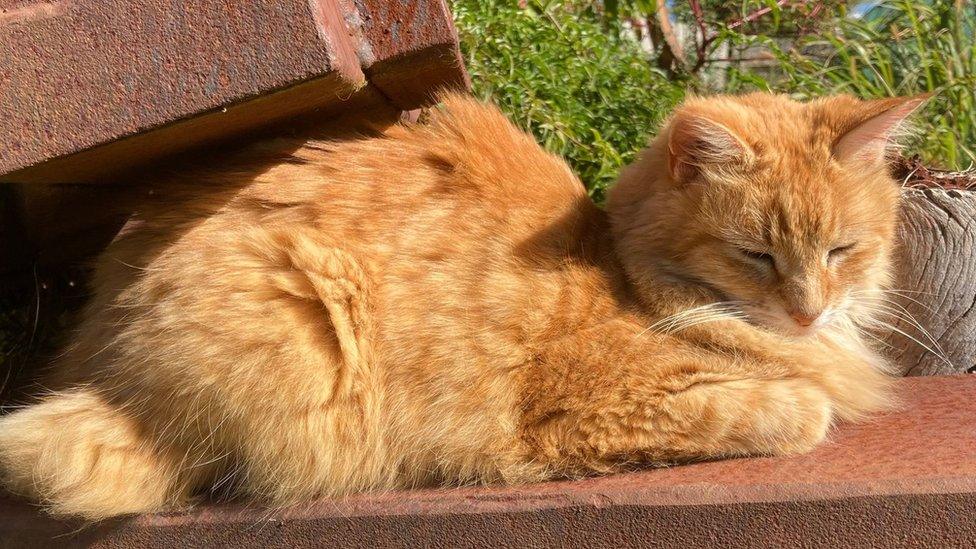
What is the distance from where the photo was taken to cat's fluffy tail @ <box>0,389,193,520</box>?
82.9 inches

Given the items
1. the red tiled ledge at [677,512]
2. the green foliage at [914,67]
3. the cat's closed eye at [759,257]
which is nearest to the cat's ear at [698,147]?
the cat's closed eye at [759,257]

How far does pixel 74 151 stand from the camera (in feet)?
5.92

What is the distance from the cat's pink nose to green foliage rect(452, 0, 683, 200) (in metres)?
1.25

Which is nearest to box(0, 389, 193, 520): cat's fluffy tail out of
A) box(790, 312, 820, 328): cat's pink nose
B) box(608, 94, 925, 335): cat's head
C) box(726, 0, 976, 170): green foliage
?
box(608, 94, 925, 335): cat's head

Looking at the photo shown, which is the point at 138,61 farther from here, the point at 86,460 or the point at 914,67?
the point at 914,67

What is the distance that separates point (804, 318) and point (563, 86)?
1.77m

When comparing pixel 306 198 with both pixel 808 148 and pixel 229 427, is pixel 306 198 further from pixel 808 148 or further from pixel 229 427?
pixel 808 148

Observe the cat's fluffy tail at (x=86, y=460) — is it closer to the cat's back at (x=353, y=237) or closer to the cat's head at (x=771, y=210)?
the cat's back at (x=353, y=237)

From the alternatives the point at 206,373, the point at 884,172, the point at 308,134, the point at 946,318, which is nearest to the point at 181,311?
the point at 206,373

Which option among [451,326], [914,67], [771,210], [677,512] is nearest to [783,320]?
[771,210]

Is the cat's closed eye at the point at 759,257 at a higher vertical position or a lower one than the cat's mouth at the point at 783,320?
higher

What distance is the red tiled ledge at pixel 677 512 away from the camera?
70.1 inches

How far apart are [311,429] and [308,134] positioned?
85 centimetres

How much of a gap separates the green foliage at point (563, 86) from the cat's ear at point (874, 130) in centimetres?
116
